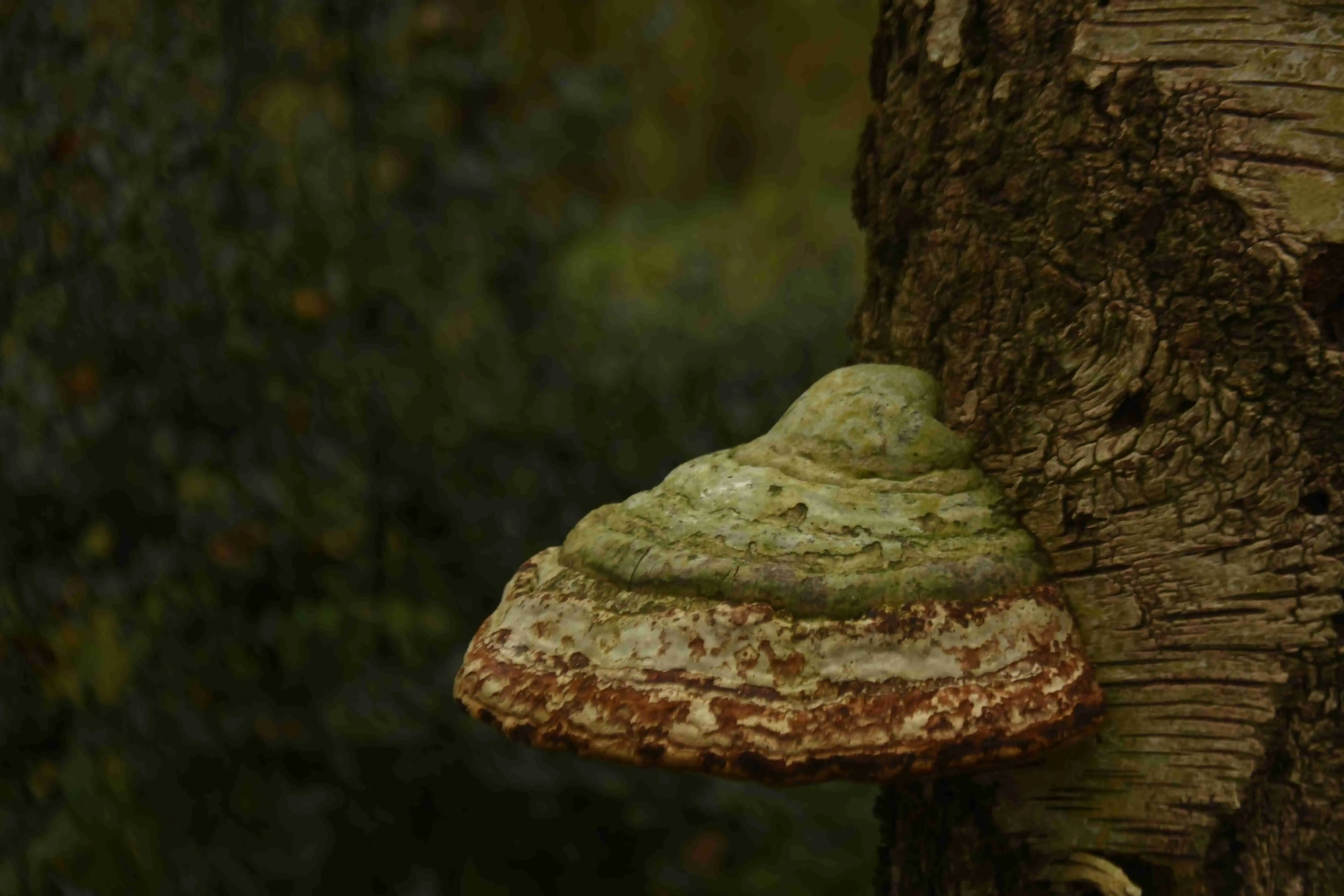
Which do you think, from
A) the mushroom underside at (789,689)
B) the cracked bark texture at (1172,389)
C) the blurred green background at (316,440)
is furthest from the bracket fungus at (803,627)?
the blurred green background at (316,440)

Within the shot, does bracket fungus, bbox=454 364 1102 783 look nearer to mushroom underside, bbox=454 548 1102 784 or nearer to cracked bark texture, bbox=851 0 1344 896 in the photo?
mushroom underside, bbox=454 548 1102 784

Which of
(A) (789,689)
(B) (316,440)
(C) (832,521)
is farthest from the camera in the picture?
(B) (316,440)

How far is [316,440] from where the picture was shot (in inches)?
146

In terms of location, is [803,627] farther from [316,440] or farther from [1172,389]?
[316,440]

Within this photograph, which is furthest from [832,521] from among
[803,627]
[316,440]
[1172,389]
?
[316,440]

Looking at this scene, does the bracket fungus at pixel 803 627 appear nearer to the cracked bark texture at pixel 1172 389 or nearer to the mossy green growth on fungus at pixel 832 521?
the mossy green growth on fungus at pixel 832 521

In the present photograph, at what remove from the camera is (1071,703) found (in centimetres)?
134

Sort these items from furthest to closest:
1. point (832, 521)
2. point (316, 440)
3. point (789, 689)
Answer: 1. point (316, 440)
2. point (832, 521)
3. point (789, 689)

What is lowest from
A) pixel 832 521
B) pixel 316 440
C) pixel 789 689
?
pixel 316 440

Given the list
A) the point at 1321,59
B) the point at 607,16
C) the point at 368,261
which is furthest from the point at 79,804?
the point at 607,16

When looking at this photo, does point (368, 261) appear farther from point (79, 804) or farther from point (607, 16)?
point (607, 16)

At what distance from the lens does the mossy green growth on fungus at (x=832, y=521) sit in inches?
52.9

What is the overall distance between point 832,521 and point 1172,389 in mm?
486

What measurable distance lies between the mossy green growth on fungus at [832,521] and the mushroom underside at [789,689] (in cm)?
3
